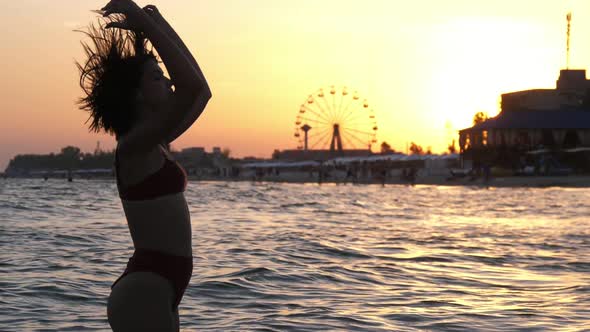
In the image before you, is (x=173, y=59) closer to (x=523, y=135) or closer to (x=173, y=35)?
(x=173, y=35)

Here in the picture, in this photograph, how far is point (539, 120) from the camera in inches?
3807

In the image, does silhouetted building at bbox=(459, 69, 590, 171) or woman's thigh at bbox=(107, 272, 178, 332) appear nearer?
woman's thigh at bbox=(107, 272, 178, 332)

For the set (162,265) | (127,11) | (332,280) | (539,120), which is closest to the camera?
(127,11)

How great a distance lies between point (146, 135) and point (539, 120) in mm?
97401

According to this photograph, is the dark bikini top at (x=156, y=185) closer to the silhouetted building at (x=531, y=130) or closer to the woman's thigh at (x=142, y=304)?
the woman's thigh at (x=142, y=304)

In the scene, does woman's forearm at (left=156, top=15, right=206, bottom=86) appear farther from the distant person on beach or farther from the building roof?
the building roof

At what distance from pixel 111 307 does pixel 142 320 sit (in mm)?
132

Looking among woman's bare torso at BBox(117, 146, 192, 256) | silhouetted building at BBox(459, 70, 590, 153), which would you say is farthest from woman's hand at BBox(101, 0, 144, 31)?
silhouetted building at BBox(459, 70, 590, 153)

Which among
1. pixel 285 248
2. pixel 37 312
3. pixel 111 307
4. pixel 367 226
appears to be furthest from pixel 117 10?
pixel 367 226

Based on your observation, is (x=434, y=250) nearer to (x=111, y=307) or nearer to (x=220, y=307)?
(x=220, y=307)

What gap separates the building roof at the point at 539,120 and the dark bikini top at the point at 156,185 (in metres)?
95.3

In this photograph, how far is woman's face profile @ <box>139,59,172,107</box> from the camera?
319cm

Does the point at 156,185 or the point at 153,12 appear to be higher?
the point at 153,12

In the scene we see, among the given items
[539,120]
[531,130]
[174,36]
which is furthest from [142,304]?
[539,120]
